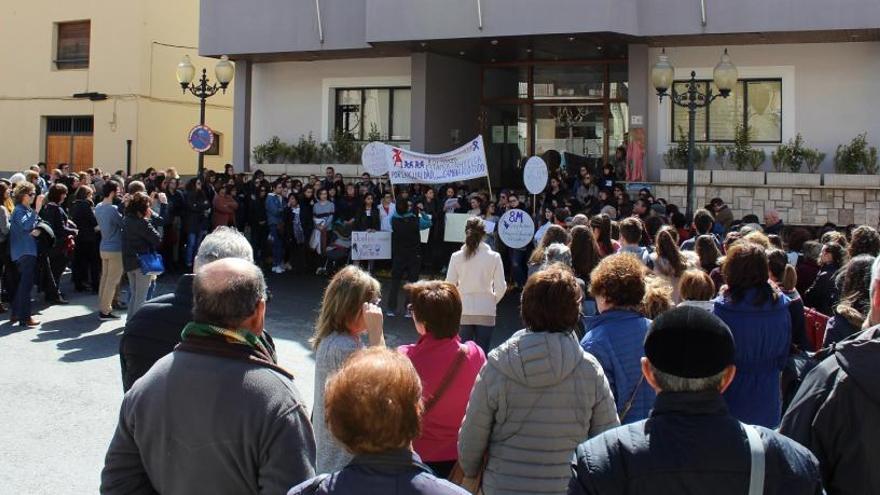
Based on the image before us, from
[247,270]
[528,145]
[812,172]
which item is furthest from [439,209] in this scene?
[247,270]

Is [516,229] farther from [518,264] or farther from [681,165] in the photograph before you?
[681,165]

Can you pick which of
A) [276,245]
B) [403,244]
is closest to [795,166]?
[403,244]

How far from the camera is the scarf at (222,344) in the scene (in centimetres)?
322

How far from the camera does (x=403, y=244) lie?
46.9 ft

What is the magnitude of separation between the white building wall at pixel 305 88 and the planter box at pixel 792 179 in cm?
900

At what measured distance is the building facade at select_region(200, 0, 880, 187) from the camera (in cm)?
1827

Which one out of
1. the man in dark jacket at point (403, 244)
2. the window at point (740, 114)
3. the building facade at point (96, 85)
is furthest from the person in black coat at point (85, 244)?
the building facade at point (96, 85)

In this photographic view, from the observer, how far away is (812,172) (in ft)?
61.3

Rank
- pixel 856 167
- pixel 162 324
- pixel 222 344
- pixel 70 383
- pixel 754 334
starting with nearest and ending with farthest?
pixel 222 344, pixel 162 324, pixel 754 334, pixel 70 383, pixel 856 167

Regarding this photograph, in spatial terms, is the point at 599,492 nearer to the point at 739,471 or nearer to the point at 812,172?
the point at 739,471

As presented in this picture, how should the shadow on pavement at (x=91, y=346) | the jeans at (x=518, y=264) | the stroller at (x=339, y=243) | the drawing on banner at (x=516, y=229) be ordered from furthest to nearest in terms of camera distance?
1. the stroller at (x=339, y=243)
2. the jeans at (x=518, y=264)
3. the drawing on banner at (x=516, y=229)
4. the shadow on pavement at (x=91, y=346)

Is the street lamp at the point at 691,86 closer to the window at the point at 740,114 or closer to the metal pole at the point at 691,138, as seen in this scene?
the metal pole at the point at 691,138

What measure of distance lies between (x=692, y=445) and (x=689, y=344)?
317mm

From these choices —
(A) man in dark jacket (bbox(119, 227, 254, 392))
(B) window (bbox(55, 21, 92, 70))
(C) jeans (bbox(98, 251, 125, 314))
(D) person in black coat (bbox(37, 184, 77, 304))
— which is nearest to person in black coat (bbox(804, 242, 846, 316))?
(A) man in dark jacket (bbox(119, 227, 254, 392))
